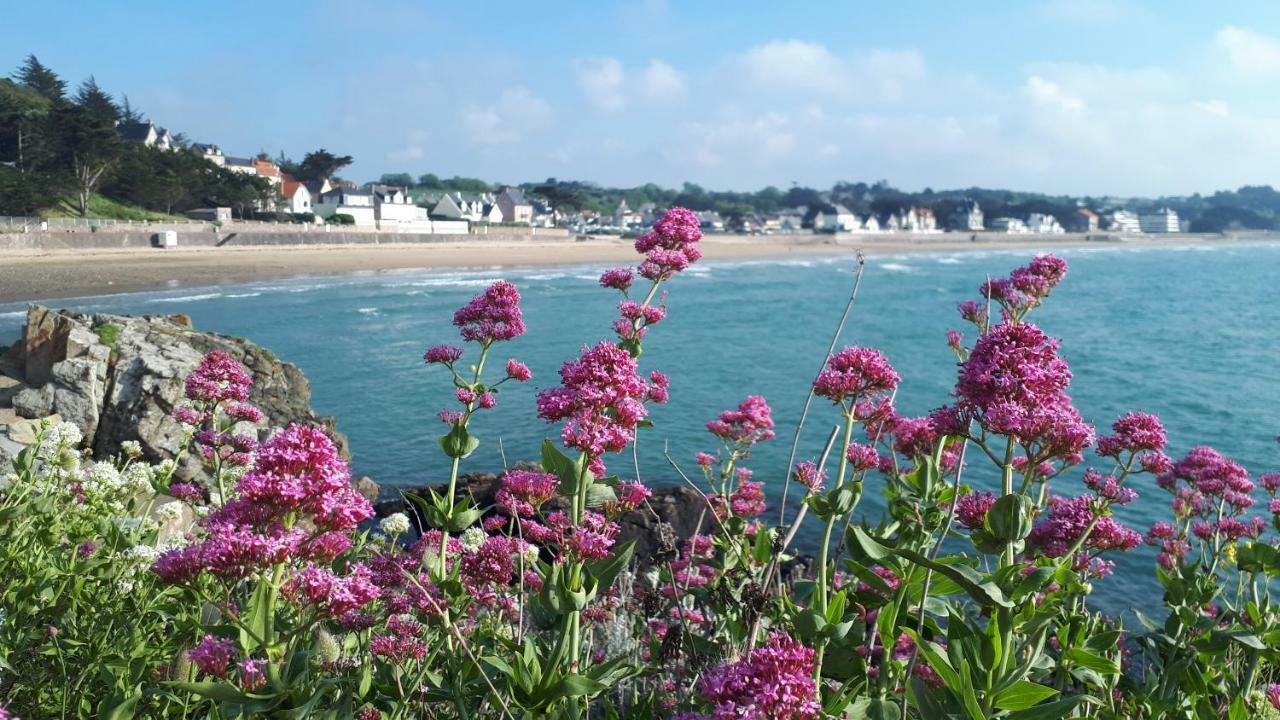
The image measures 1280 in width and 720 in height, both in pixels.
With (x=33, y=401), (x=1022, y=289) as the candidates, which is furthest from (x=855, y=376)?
(x=33, y=401)

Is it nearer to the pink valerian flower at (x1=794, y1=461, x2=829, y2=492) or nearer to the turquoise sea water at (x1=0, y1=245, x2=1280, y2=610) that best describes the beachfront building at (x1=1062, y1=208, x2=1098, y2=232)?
the turquoise sea water at (x1=0, y1=245, x2=1280, y2=610)

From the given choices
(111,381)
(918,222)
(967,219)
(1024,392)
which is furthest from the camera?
(967,219)

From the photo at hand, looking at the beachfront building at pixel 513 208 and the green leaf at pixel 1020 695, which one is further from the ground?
the beachfront building at pixel 513 208

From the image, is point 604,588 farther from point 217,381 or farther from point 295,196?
point 295,196

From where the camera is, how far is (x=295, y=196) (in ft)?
301

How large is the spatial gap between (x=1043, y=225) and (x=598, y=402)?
19973cm

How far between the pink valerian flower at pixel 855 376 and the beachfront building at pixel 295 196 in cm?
9282

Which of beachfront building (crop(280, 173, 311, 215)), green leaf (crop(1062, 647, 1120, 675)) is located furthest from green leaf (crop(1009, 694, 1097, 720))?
beachfront building (crop(280, 173, 311, 215))

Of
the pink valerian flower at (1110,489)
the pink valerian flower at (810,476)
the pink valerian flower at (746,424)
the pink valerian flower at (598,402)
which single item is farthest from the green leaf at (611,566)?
the pink valerian flower at (746,424)

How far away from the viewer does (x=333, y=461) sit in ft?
8.00

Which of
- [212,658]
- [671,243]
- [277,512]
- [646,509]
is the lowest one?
[646,509]

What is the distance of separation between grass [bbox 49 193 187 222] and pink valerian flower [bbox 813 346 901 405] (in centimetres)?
6732

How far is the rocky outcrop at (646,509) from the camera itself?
10.6 metres

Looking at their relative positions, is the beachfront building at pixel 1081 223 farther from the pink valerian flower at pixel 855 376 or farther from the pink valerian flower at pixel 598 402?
the pink valerian flower at pixel 598 402
